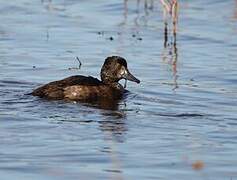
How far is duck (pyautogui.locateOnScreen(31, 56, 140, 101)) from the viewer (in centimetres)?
1279

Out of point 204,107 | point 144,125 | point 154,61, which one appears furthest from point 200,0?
point 144,125

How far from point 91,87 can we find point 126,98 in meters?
0.59

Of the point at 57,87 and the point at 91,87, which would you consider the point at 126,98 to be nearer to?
the point at 91,87

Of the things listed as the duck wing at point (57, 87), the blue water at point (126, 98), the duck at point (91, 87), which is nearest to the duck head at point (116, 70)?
the duck at point (91, 87)

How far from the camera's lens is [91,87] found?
13.1 metres

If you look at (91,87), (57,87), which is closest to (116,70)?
(91,87)

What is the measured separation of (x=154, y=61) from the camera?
1631 cm

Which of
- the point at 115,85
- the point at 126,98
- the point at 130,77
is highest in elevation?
the point at 130,77

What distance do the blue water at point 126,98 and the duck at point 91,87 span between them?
0.21 metres

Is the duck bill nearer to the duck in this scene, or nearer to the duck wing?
the duck

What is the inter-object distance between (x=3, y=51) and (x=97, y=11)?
5.30 m

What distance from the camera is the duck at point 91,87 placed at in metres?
12.8

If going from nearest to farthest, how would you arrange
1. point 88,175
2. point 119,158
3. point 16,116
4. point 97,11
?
1. point 88,175
2. point 119,158
3. point 16,116
4. point 97,11

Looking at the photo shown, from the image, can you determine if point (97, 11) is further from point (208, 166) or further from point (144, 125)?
point (208, 166)
